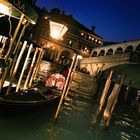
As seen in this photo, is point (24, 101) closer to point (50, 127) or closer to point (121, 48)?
point (50, 127)

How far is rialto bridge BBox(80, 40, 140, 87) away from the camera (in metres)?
39.6

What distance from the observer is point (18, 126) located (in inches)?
424

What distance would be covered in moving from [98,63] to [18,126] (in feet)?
137

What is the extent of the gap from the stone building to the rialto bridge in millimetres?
7296

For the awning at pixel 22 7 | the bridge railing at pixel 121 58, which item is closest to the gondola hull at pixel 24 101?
the awning at pixel 22 7

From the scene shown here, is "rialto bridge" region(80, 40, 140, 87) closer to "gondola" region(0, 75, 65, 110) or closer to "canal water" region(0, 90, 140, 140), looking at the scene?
"canal water" region(0, 90, 140, 140)

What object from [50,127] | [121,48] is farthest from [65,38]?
[50,127]

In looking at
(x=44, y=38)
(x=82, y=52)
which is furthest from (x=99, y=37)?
(x=44, y=38)

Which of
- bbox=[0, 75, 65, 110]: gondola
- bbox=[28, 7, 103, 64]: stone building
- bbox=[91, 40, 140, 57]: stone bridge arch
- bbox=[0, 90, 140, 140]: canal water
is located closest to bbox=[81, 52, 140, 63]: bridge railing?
bbox=[91, 40, 140, 57]: stone bridge arch

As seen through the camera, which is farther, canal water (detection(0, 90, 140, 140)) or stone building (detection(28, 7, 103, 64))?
stone building (detection(28, 7, 103, 64))

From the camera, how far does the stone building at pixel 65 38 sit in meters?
60.9

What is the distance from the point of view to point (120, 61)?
139 ft

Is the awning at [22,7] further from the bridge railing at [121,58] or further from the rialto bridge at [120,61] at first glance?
the bridge railing at [121,58]

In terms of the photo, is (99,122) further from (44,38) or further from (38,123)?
(44,38)
